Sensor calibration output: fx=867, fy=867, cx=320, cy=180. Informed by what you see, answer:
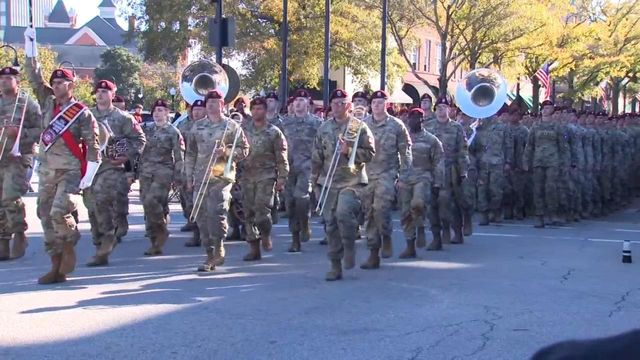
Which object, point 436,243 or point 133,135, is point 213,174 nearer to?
point 133,135

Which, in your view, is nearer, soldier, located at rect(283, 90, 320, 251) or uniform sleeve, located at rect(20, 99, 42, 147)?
uniform sleeve, located at rect(20, 99, 42, 147)

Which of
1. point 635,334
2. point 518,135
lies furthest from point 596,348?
point 518,135

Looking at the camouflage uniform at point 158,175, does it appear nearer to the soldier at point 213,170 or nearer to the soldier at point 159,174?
the soldier at point 159,174

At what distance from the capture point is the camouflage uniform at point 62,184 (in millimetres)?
8539

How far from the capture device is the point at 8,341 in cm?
637

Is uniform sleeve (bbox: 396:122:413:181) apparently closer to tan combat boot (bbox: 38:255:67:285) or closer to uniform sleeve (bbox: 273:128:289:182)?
uniform sleeve (bbox: 273:128:289:182)

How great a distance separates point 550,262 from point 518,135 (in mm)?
5590

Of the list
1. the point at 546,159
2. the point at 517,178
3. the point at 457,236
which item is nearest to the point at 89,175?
the point at 457,236

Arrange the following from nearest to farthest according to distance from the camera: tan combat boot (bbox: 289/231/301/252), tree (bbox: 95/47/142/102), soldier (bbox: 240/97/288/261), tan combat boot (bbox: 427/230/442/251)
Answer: soldier (bbox: 240/97/288/261) → tan combat boot (bbox: 289/231/301/252) → tan combat boot (bbox: 427/230/442/251) → tree (bbox: 95/47/142/102)

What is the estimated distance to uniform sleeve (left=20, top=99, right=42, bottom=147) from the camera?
10.1 meters

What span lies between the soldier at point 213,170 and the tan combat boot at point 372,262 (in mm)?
1618

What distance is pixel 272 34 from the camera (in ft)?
100

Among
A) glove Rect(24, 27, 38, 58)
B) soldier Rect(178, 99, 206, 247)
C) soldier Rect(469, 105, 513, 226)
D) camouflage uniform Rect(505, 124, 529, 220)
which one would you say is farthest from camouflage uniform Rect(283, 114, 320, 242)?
camouflage uniform Rect(505, 124, 529, 220)

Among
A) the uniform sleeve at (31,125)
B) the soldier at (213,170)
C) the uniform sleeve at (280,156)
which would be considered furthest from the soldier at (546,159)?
the uniform sleeve at (31,125)
